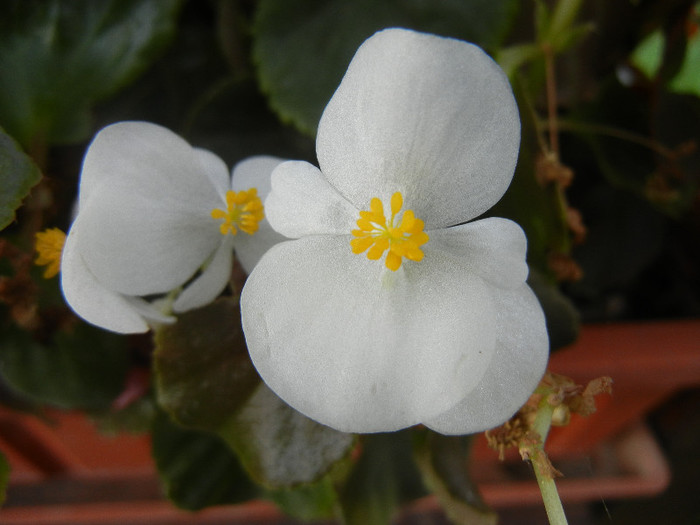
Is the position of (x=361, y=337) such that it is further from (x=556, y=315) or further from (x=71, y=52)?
(x=71, y=52)

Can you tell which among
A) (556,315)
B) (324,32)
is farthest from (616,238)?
(324,32)

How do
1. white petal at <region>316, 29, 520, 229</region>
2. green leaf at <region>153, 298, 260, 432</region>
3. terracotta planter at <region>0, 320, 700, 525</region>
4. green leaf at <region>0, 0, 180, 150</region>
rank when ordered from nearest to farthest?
white petal at <region>316, 29, 520, 229</region>
green leaf at <region>153, 298, 260, 432</region>
green leaf at <region>0, 0, 180, 150</region>
terracotta planter at <region>0, 320, 700, 525</region>

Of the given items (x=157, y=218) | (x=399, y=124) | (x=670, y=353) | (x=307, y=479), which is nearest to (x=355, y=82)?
(x=399, y=124)

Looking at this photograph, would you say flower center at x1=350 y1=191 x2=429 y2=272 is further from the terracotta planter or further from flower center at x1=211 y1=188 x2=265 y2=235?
the terracotta planter

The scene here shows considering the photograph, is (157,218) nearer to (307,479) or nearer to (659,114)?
(307,479)

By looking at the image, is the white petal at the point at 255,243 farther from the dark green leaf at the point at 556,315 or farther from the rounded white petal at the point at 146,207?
the dark green leaf at the point at 556,315

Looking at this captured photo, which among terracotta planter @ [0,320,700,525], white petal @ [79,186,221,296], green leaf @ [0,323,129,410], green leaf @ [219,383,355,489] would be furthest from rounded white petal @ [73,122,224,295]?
terracotta planter @ [0,320,700,525]
